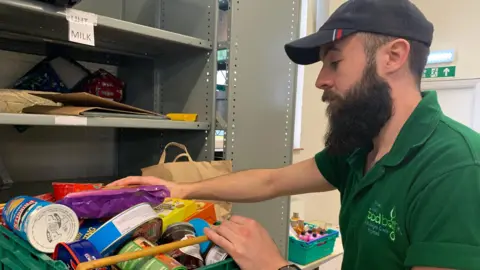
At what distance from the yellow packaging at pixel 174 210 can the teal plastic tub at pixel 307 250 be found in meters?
1.35

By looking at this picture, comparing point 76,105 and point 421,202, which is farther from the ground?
point 76,105

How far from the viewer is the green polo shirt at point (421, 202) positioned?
80 centimetres

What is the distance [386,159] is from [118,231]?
0.70m

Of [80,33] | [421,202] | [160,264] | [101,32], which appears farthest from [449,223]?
[101,32]

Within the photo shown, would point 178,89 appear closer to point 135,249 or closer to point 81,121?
point 81,121

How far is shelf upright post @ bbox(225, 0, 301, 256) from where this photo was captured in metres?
1.76

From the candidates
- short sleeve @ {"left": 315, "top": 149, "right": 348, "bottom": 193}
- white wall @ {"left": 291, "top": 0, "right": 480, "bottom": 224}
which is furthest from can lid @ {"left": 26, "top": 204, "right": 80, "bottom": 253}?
white wall @ {"left": 291, "top": 0, "right": 480, "bottom": 224}

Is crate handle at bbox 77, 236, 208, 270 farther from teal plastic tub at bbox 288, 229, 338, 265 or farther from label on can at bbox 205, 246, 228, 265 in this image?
teal plastic tub at bbox 288, 229, 338, 265

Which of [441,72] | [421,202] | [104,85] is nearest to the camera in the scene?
[421,202]

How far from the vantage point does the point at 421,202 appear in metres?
0.88

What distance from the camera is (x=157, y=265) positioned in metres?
0.69

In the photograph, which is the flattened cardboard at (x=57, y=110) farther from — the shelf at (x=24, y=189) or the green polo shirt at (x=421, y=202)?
the green polo shirt at (x=421, y=202)

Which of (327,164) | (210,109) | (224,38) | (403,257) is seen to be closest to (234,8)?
(224,38)

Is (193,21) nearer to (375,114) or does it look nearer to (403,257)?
(375,114)
